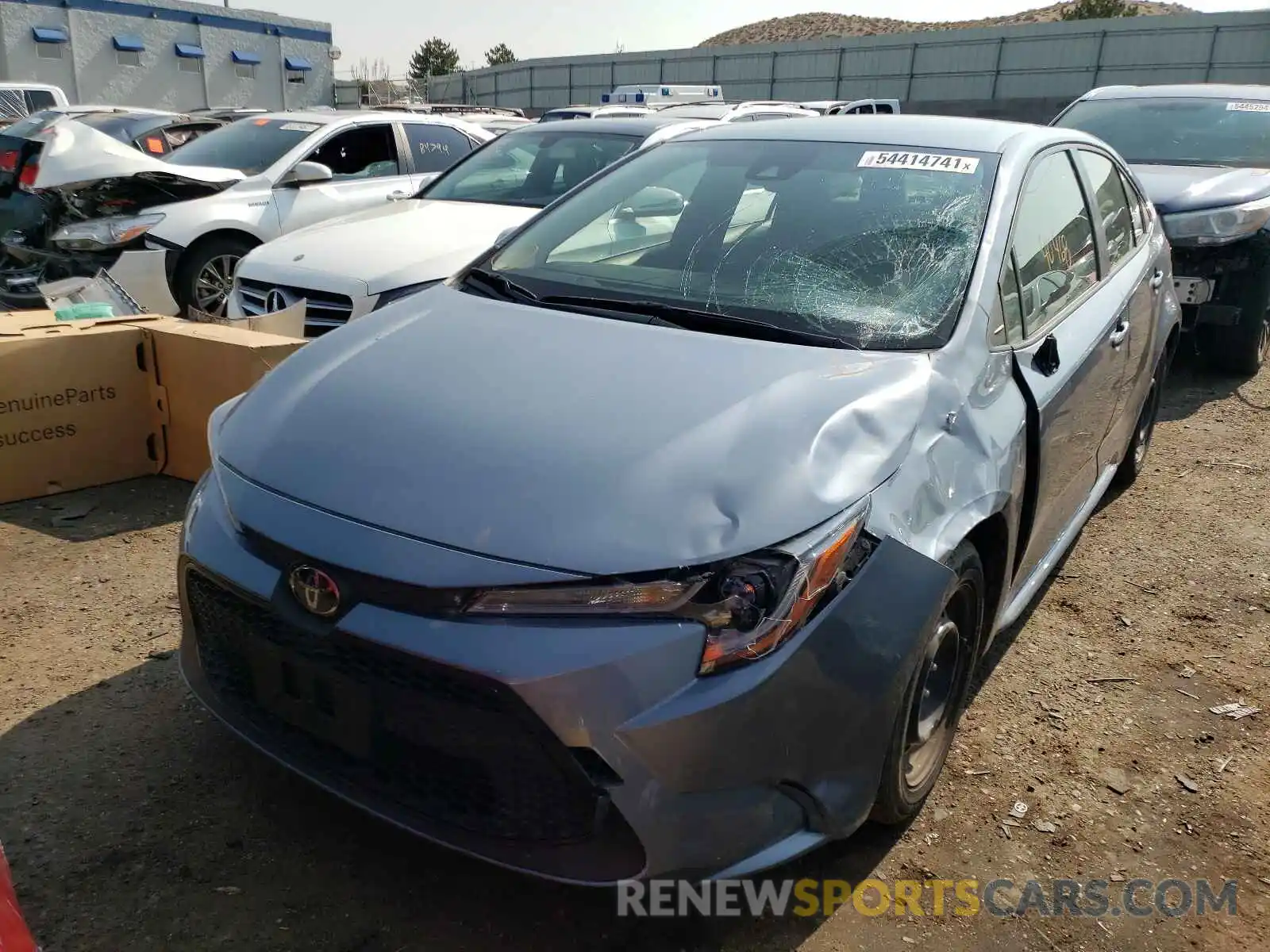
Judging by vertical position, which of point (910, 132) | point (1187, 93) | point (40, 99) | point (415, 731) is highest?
point (1187, 93)

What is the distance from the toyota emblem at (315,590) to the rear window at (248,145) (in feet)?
22.1

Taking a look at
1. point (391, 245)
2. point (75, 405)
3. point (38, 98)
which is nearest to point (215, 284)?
point (391, 245)

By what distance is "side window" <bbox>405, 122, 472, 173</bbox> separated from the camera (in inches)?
330

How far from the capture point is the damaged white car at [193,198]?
22.8 ft

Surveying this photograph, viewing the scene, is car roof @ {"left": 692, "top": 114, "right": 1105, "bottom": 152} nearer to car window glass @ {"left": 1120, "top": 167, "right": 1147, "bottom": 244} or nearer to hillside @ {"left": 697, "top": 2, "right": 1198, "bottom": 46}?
car window glass @ {"left": 1120, "top": 167, "right": 1147, "bottom": 244}

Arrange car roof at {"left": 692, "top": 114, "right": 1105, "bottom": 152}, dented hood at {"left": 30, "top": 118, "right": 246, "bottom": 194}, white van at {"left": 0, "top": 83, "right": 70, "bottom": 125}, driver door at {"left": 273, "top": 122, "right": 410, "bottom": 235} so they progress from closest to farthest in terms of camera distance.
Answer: car roof at {"left": 692, "top": 114, "right": 1105, "bottom": 152}, dented hood at {"left": 30, "top": 118, "right": 246, "bottom": 194}, driver door at {"left": 273, "top": 122, "right": 410, "bottom": 235}, white van at {"left": 0, "top": 83, "right": 70, "bottom": 125}

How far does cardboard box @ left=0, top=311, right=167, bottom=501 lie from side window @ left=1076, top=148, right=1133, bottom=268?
13.3 feet

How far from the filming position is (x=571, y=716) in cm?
178

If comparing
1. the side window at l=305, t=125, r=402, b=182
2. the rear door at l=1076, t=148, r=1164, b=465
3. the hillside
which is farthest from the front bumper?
the hillside

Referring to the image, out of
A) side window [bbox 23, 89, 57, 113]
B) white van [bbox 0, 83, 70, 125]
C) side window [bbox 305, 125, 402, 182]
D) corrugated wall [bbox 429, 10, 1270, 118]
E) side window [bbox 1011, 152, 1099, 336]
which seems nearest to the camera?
side window [bbox 1011, 152, 1099, 336]

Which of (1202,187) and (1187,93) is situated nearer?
(1202,187)

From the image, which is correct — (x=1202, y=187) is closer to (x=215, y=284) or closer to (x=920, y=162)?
(x=920, y=162)

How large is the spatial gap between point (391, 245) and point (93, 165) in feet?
9.97

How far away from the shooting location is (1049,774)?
284cm
